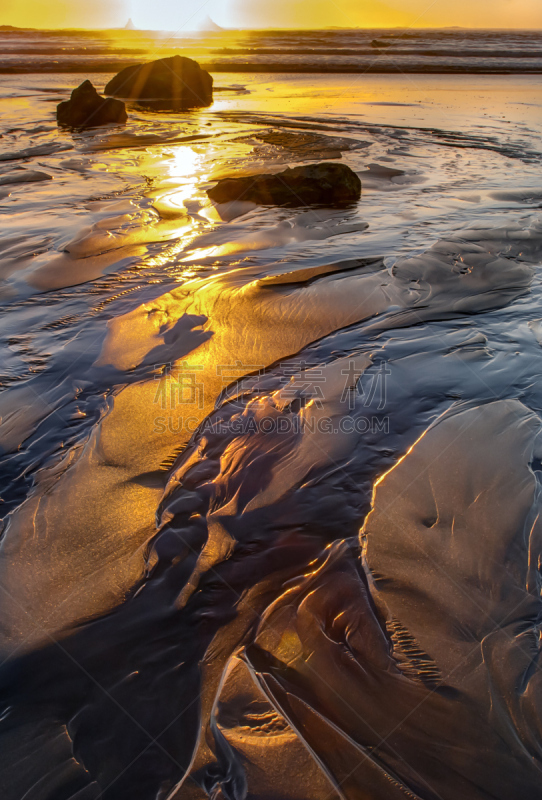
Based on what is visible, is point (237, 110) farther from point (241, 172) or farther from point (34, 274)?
point (34, 274)

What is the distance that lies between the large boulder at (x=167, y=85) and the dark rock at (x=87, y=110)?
11.6ft

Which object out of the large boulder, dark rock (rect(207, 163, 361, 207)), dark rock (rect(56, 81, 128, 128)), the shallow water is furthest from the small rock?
the large boulder

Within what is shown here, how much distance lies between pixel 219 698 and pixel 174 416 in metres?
1.42

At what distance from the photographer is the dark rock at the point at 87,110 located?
35.5 ft

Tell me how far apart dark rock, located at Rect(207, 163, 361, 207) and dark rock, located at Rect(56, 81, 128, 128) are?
7083mm

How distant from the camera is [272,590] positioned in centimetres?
166

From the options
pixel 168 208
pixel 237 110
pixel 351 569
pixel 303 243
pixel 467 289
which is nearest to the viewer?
pixel 351 569

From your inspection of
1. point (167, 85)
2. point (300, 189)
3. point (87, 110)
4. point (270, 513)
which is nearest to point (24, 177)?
point (300, 189)

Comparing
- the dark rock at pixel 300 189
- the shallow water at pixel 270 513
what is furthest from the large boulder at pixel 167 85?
the shallow water at pixel 270 513

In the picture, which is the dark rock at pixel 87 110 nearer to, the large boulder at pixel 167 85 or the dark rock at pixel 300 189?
the large boulder at pixel 167 85

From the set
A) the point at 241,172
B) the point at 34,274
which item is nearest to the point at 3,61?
the point at 241,172

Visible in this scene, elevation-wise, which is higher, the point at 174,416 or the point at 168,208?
the point at 168,208

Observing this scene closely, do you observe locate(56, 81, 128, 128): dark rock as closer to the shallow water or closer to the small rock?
the small rock

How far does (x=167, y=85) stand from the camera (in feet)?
49.5
